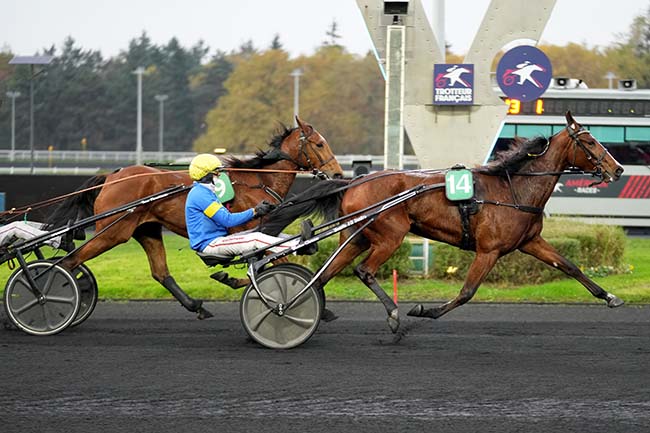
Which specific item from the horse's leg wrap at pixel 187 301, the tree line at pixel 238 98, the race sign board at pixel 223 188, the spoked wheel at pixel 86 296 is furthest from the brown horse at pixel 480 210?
the tree line at pixel 238 98

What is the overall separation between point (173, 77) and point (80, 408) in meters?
70.1

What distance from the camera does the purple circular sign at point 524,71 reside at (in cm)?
1225

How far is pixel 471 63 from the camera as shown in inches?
501

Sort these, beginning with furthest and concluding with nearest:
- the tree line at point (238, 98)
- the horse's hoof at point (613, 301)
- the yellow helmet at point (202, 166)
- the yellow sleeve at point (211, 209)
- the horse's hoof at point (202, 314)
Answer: the tree line at point (238, 98) < the horse's hoof at point (202, 314) < the horse's hoof at point (613, 301) < the yellow helmet at point (202, 166) < the yellow sleeve at point (211, 209)

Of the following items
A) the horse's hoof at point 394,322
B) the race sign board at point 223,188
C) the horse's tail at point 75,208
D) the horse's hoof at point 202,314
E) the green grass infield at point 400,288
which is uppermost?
the race sign board at point 223,188

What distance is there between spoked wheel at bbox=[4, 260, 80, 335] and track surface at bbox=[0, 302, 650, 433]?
15 cm

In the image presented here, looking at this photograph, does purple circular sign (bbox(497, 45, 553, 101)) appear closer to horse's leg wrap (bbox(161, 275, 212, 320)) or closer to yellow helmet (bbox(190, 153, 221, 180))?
horse's leg wrap (bbox(161, 275, 212, 320))

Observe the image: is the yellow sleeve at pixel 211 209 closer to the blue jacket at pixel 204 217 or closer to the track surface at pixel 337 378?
the blue jacket at pixel 204 217

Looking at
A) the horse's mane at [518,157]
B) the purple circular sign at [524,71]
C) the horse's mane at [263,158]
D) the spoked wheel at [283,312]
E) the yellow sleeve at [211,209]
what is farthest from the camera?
the purple circular sign at [524,71]

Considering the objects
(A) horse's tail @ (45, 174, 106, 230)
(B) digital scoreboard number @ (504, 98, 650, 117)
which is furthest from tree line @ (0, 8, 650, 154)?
(A) horse's tail @ (45, 174, 106, 230)

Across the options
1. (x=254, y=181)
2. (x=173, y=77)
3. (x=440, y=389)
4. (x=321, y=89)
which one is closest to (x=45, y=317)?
(x=254, y=181)

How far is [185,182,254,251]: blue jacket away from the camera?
791 cm

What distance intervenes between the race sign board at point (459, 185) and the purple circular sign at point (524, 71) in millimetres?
4279

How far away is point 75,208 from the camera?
9.71 meters
